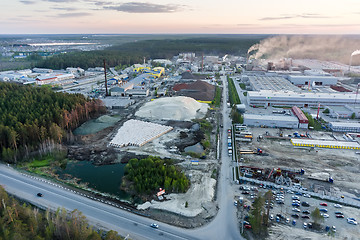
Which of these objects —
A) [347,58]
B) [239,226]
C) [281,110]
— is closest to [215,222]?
[239,226]

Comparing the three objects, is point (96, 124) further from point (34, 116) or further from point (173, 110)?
point (173, 110)

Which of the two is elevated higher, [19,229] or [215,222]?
[19,229]

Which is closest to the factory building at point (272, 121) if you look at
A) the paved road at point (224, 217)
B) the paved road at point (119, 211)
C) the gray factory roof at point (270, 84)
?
the paved road at point (224, 217)

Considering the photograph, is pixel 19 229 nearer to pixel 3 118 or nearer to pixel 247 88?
pixel 3 118

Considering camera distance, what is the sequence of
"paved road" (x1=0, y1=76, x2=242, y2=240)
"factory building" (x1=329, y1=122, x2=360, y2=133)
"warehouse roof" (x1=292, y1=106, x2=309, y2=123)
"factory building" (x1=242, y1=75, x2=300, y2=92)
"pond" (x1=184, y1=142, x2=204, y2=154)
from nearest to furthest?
Answer: "paved road" (x1=0, y1=76, x2=242, y2=240), "pond" (x1=184, y1=142, x2=204, y2=154), "factory building" (x1=329, y1=122, x2=360, y2=133), "warehouse roof" (x1=292, y1=106, x2=309, y2=123), "factory building" (x1=242, y1=75, x2=300, y2=92)

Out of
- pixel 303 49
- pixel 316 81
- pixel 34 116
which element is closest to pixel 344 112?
pixel 316 81

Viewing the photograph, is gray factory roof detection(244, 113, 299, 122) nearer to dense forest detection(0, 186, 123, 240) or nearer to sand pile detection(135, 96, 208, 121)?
sand pile detection(135, 96, 208, 121)

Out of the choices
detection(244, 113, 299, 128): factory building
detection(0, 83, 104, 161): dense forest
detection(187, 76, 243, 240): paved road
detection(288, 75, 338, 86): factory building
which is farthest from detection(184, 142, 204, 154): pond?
detection(288, 75, 338, 86): factory building
